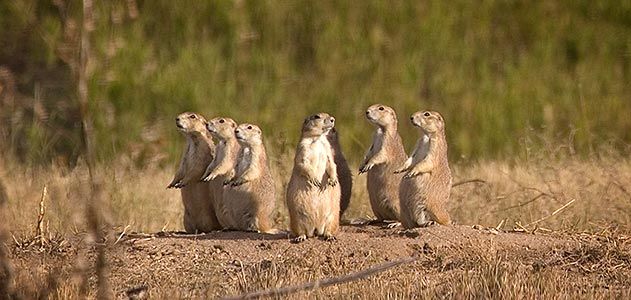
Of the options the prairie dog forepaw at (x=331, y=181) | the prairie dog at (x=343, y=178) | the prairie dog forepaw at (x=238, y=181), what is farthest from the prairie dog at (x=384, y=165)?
the prairie dog forepaw at (x=238, y=181)

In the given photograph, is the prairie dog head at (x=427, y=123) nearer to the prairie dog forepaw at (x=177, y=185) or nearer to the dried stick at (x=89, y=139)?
the prairie dog forepaw at (x=177, y=185)

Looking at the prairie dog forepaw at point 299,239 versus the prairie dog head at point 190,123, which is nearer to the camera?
the prairie dog forepaw at point 299,239

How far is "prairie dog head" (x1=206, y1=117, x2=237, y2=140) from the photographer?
9.87 metres

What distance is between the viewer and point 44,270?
313 inches

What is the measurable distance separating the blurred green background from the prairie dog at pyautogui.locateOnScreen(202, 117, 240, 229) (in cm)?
480

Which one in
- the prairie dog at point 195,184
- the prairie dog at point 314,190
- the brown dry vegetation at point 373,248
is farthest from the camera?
the prairie dog at point 195,184

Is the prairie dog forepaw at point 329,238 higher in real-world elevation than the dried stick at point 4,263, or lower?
lower

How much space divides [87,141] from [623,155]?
8999mm

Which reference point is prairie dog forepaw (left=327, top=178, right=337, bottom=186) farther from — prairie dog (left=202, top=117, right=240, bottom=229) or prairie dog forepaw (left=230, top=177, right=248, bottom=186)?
prairie dog (left=202, top=117, right=240, bottom=229)

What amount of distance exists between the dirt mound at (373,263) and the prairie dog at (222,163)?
0.32 m

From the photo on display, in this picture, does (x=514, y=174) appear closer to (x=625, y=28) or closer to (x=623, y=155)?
(x=623, y=155)

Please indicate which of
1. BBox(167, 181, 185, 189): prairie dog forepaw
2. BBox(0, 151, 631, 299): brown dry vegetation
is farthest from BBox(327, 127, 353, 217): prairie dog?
BBox(167, 181, 185, 189): prairie dog forepaw

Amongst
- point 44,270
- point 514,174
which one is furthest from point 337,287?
point 514,174

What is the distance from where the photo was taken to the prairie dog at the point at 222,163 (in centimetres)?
968
